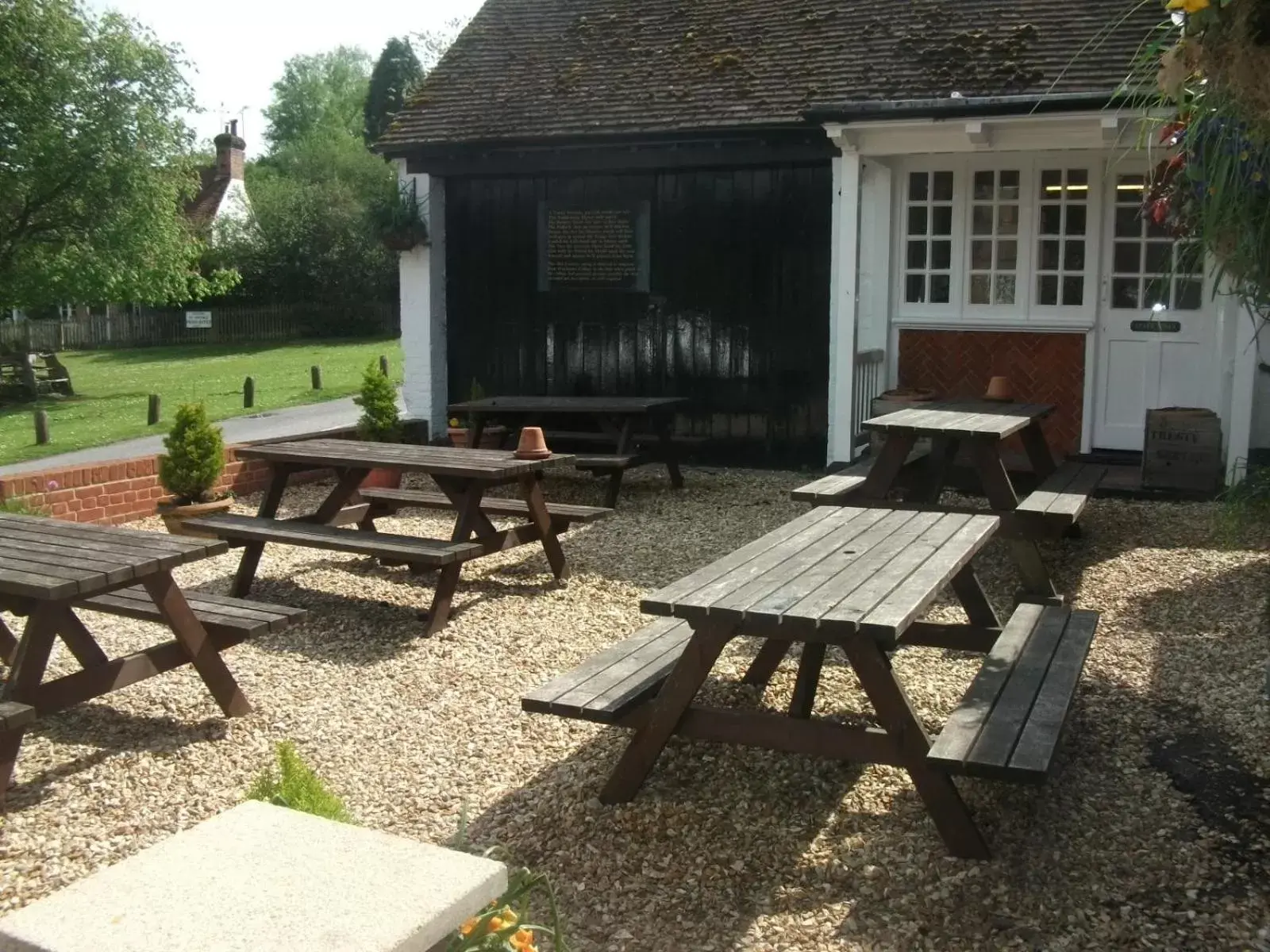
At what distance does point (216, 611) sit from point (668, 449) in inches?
214

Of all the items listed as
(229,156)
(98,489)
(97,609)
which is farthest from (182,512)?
(229,156)

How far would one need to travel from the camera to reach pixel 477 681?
5.38 metres

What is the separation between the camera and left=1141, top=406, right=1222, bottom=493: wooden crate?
8.94 meters

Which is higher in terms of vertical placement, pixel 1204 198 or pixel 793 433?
pixel 1204 198

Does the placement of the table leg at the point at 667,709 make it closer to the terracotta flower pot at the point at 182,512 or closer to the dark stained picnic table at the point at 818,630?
the dark stained picnic table at the point at 818,630

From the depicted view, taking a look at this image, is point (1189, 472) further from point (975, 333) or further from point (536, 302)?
point (536, 302)

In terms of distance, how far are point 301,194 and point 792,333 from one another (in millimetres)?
30476

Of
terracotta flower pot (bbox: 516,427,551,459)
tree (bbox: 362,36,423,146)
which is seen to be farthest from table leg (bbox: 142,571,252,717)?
tree (bbox: 362,36,423,146)

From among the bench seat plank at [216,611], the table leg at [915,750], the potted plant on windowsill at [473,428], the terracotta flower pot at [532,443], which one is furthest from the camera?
the potted plant on windowsill at [473,428]

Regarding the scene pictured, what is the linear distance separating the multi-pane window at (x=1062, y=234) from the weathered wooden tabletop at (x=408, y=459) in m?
5.21

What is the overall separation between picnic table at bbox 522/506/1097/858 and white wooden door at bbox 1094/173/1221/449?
5.99m

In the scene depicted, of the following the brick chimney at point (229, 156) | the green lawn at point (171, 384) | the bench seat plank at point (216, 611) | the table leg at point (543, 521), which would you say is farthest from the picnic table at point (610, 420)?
the brick chimney at point (229, 156)

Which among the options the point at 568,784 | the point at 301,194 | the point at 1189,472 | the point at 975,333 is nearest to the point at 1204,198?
the point at 568,784

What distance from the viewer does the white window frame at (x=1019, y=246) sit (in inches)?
390
